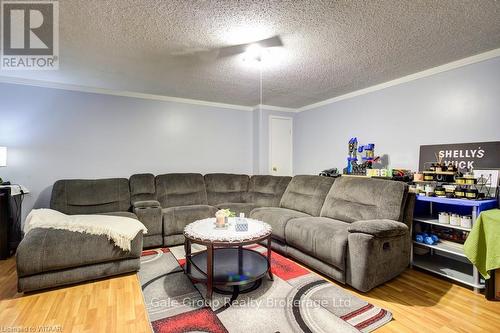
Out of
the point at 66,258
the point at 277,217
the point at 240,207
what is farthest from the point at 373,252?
the point at 66,258

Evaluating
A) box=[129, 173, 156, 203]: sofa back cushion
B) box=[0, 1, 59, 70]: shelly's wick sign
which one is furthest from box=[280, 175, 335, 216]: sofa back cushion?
box=[0, 1, 59, 70]: shelly's wick sign

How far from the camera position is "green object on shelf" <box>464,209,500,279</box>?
1.92 m

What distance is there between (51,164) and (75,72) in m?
1.39

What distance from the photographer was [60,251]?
2145 mm

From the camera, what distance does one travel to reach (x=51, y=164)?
3459 millimetres

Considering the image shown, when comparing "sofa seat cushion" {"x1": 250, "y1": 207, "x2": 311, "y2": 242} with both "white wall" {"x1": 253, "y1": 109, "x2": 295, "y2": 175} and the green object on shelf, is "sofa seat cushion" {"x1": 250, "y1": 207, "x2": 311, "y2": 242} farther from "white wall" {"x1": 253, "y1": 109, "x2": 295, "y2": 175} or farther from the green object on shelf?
the green object on shelf

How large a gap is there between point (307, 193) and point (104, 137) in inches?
128

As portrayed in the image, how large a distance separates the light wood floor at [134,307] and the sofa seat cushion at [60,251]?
0.76 ft

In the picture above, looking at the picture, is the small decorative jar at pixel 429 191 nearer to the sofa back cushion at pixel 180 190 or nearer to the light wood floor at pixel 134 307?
the light wood floor at pixel 134 307

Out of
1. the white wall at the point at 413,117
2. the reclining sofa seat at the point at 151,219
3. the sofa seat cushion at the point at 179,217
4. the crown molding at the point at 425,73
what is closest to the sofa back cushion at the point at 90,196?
the reclining sofa seat at the point at 151,219

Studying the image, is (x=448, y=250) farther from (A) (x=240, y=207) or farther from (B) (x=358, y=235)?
(A) (x=240, y=207)

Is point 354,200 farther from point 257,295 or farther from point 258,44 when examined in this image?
point 258,44

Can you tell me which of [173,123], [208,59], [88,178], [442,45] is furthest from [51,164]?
[442,45]

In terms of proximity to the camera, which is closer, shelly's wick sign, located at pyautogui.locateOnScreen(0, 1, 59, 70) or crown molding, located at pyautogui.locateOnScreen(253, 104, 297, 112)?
shelly's wick sign, located at pyautogui.locateOnScreen(0, 1, 59, 70)
